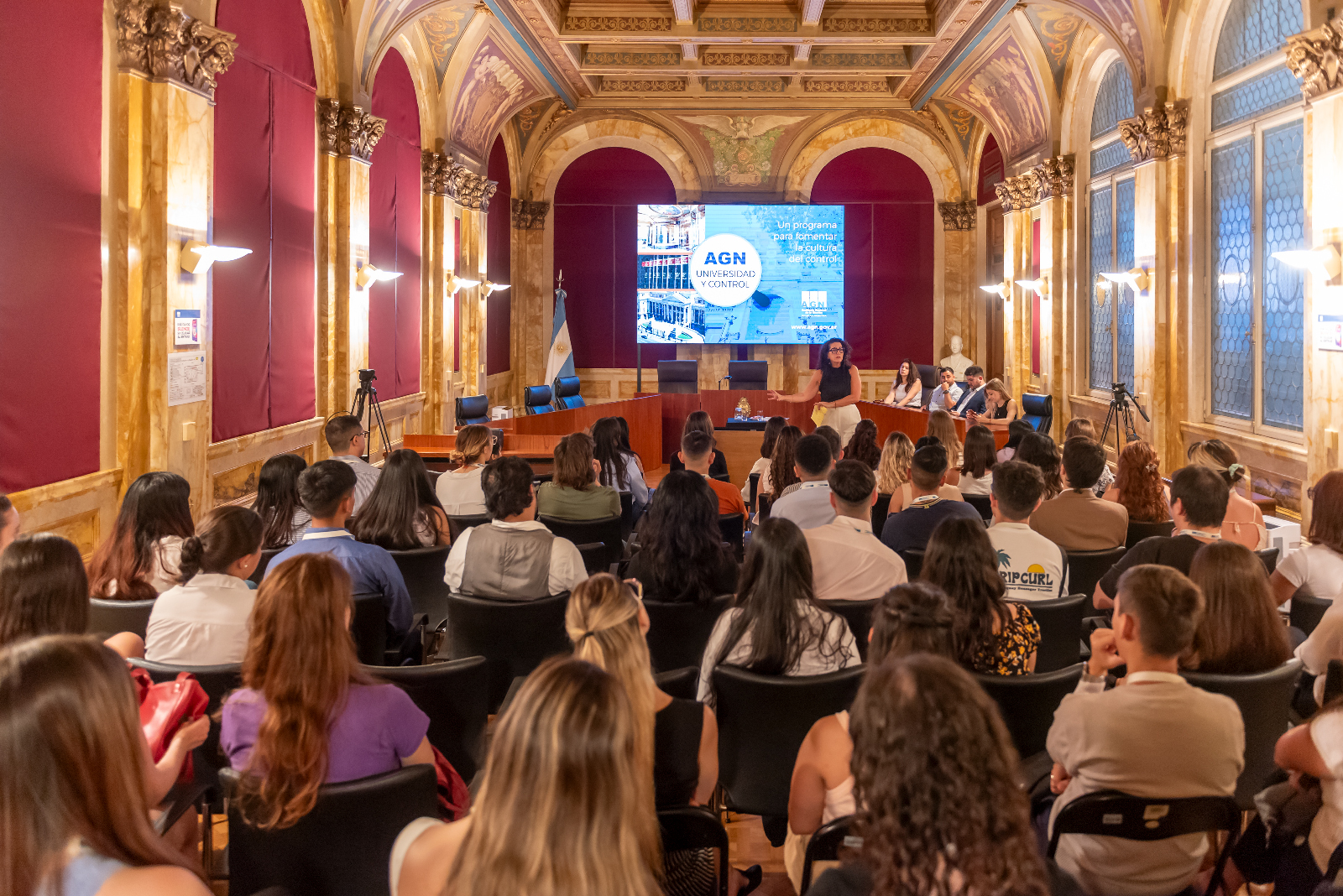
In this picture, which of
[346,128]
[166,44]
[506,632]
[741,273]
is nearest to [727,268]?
[741,273]

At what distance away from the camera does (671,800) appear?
2381 mm

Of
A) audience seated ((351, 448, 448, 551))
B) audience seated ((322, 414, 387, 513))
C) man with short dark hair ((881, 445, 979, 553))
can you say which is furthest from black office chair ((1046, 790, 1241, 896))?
audience seated ((322, 414, 387, 513))

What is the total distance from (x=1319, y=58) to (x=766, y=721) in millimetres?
5863

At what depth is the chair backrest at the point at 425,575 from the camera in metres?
4.27

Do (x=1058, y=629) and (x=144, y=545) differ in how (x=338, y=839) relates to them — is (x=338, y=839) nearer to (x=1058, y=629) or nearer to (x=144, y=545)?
(x=144, y=545)

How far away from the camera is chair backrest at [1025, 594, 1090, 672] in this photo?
132 inches

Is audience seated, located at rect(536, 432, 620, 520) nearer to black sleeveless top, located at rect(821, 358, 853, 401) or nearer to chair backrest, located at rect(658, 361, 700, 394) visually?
black sleeveless top, located at rect(821, 358, 853, 401)

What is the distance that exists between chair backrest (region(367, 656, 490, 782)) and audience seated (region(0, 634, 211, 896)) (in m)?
1.23

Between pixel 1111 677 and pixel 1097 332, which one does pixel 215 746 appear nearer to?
pixel 1111 677

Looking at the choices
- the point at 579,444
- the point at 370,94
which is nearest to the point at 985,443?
the point at 579,444

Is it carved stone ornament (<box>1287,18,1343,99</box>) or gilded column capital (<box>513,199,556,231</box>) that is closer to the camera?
carved stone ornament (<box>1287,18,1343,99</box>)

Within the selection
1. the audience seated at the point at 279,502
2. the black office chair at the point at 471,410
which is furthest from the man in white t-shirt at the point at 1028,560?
the black office chair at the point at 471,410

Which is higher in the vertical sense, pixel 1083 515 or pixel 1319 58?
pixel 1319 58

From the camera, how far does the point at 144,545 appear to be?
3461mm
